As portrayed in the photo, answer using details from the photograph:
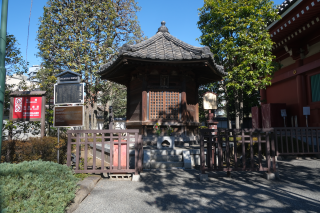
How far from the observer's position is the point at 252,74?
463 inches

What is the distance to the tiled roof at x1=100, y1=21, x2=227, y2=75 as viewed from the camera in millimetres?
7992

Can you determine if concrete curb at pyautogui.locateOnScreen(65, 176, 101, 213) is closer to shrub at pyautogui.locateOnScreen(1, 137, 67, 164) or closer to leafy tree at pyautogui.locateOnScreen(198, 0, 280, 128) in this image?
shrub at pyautogui.locateOnScreen(1, 137, 67, 164)

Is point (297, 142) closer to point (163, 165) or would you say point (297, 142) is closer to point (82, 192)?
point (163, 165)

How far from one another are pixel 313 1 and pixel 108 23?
12.2 meters

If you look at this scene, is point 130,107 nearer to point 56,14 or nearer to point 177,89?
point 177,89

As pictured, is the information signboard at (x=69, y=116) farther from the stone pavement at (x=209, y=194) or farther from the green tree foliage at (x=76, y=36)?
the green tree foliage at (x=76, y=36)

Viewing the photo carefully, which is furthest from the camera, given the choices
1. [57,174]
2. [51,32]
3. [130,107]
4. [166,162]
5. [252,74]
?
[51,32]

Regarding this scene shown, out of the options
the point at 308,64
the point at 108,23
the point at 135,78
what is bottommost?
the point at 135,78

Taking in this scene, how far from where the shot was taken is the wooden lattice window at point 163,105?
30.7 ft

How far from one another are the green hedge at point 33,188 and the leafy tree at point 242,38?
10674 millimetres

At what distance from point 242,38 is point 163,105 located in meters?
6.57

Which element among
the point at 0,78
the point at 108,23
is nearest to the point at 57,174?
the point at 0,78

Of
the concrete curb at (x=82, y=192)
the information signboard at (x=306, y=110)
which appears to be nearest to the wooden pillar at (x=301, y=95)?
the information signboard at (x=306, y=110)

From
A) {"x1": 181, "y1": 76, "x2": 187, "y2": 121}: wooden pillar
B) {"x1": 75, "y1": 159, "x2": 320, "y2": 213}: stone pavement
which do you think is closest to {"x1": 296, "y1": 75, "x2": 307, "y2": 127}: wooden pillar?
{"x1": 75, "y1": 159, "x2": 320, "y2": 213}: stone pavement
